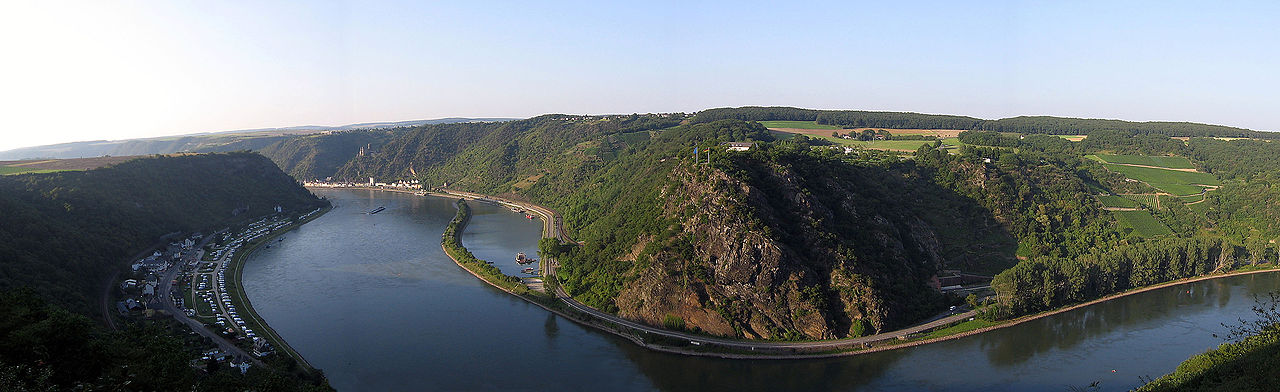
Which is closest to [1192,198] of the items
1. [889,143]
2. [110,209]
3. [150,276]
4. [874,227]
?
[889,143]

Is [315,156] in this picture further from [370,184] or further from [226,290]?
[226,290]

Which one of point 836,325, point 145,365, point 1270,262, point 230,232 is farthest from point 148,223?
point 1270,262

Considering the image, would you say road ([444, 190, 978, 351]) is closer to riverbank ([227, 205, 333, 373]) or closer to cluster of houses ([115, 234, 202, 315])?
riverbank ([227, 205, 333, 373])

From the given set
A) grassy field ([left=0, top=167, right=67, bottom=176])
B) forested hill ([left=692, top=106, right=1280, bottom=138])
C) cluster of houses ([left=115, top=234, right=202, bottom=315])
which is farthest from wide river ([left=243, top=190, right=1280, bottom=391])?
forested hill ([left=692, top=106, right=1280, bottom=138])

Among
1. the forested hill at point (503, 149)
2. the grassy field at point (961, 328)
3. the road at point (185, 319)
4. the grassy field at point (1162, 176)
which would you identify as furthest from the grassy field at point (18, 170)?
the grassy field at point (1162, 176)

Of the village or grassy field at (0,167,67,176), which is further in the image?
grassy field at (0,167,67,176)

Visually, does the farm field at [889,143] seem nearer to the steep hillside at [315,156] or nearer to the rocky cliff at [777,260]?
the rocky cliff at [777,260]

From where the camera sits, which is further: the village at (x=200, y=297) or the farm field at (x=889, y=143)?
the farm field at (x=889, y=143)
